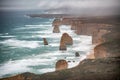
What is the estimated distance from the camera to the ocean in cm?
395

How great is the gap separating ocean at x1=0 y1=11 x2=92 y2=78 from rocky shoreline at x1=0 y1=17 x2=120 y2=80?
79 millimetres

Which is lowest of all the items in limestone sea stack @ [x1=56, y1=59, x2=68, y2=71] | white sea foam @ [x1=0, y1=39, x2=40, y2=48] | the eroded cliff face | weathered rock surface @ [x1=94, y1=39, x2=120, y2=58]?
limestone sea stack @ [x1=56, y1=59, x2=68, y2=71]

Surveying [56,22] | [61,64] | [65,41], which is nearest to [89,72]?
[61,64]

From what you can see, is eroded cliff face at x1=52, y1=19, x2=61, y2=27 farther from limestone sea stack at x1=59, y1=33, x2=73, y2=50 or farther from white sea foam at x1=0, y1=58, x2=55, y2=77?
white sea foam at x1=0, y1=58, x2=55, y2=77

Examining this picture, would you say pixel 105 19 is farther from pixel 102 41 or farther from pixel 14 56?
pixel 14 56

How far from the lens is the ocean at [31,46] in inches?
155

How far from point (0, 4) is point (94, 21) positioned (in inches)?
55.2

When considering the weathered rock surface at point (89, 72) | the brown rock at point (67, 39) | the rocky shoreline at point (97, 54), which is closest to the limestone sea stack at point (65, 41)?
the brown rock at point (67, 39)


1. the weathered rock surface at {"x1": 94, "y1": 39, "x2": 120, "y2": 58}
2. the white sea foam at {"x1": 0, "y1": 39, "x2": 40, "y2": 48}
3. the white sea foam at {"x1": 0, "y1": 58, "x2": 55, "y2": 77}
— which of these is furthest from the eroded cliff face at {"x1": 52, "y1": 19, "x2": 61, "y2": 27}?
the weathered rock surface at {"x1": 94, "y1": 39, "x2": 120, "y2": 58}

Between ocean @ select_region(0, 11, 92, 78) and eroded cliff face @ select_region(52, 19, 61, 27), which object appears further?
eroded cliff face @ select_region(52, 19, 61, 27)

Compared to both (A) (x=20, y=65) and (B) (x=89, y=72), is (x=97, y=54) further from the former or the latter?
(A) (x=20, y=65)

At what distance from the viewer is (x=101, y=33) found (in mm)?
4094

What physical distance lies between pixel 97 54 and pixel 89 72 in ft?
0.94

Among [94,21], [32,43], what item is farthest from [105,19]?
[32,43]
